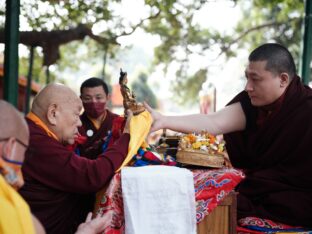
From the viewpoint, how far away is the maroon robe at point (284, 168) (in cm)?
298

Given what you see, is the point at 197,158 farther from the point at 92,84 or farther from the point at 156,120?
the point at 92,84

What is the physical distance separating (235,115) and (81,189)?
4.71ft

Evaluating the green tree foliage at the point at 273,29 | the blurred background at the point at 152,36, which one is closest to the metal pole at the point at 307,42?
the blurred background at the point at 152,36

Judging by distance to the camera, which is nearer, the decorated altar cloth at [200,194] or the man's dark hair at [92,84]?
the decorated altar cloth at [200,194]

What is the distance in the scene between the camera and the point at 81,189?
250cm

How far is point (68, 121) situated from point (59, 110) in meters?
0.08

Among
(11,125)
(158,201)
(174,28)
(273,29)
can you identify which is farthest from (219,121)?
(273,29)

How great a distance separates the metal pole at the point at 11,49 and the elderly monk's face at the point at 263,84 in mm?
2000

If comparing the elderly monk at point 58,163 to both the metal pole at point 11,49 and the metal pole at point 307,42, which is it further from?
the metal pole at point 307,42

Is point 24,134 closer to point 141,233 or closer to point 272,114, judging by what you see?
point 141,233

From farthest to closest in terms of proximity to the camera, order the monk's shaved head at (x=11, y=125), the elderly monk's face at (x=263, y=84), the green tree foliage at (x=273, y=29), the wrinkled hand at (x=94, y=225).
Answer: the green tree foliage at (x=273, y=29), the elderly monk's face at (x=263, y=84), the wrinkled hand at (x=94, y=225), the monk's shaved head at (x=11, y=125)

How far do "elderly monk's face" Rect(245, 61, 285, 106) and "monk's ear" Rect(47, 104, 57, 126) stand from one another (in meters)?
1.32

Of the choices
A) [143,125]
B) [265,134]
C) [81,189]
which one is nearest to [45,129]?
[81,189]

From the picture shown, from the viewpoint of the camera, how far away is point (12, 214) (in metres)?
1.51
